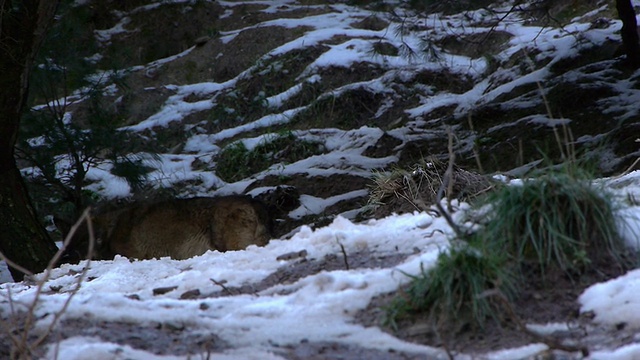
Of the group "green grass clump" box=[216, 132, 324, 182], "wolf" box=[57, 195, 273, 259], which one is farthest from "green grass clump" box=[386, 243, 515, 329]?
"green grass clump" box=[216, 132, 324, 182]

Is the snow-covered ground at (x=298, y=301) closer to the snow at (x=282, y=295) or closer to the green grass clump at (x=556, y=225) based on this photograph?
the snow at (x=282, y=295)

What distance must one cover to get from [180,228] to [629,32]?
6.50 m

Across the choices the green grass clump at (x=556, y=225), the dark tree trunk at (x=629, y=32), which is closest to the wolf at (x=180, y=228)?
the dark tree trunk at (x=629, y=32)

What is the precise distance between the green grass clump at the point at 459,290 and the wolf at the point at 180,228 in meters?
6.17

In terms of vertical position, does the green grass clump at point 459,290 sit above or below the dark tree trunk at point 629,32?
above

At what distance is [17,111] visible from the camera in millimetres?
7551

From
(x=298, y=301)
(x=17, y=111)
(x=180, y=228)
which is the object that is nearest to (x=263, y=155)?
(x=180, y=228)

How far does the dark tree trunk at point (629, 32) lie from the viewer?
381 inches

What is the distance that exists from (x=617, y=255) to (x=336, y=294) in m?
1.24

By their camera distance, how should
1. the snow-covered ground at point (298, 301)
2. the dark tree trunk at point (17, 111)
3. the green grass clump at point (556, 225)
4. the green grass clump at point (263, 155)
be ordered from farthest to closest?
1. the green grass clump at point (263, 155)
2. the dark tree trunk at point (17, 111)
3. the green grass clump at point (556, 225)
4. the snow-covered ground at point (298, 301)

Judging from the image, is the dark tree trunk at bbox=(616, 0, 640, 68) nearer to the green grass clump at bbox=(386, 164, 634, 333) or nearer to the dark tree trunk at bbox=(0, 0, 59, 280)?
the dark tree trunk at bbox=(0, 0, 59, 280)

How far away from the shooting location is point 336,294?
10.9 ft

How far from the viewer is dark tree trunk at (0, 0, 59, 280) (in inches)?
290

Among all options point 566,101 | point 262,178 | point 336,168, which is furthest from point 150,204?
point 566,101
